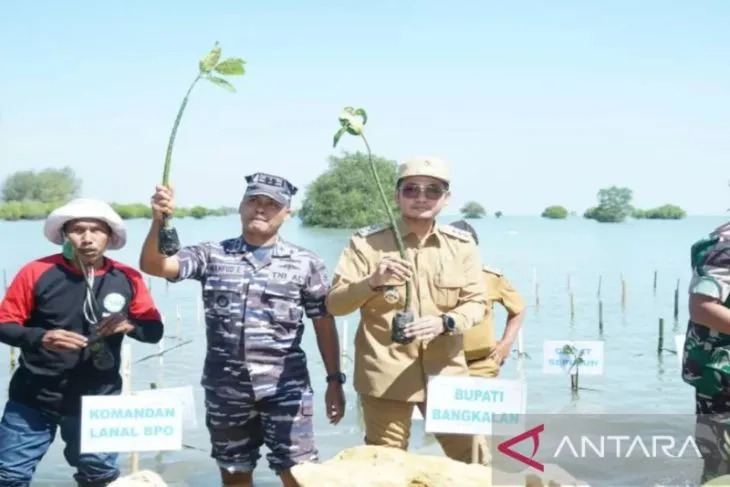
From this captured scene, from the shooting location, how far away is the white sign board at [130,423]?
3.88m

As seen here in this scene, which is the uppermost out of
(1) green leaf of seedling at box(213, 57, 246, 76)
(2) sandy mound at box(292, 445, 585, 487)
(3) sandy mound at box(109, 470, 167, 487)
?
(1) green leaf of seedling at box(213, 57, 246, 76)

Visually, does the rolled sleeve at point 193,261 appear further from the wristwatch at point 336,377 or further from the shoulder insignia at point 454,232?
the shoulder insignia at point 454,232

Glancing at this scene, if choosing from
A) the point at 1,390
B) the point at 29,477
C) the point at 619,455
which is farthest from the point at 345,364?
the point at 29,477

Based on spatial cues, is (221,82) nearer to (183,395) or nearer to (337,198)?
(183,395)

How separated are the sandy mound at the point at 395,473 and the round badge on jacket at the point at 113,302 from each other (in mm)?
1427

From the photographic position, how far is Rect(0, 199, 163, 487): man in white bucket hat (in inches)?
155

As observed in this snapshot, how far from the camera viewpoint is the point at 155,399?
13.1 ft

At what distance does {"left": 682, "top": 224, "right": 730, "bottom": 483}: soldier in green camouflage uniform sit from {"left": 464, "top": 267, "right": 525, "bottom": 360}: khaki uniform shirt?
147 cm

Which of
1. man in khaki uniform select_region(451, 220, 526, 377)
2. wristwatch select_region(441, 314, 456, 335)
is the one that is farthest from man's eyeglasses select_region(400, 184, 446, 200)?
man in khaki uniform select_region(451, 220, 526, 377)

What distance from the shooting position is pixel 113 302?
4.08 m

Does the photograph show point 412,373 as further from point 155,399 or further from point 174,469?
point 174,469

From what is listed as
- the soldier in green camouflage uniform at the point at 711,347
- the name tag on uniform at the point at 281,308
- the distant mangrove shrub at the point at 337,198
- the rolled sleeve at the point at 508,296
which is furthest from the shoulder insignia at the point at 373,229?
the distant mangrove shrub at the point at 337,198

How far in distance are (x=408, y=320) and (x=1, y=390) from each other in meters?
11.7

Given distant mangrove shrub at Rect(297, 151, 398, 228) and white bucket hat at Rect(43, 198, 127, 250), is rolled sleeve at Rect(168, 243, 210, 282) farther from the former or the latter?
distant mangrove shrub at Rect(297, 151, 398, 228)
